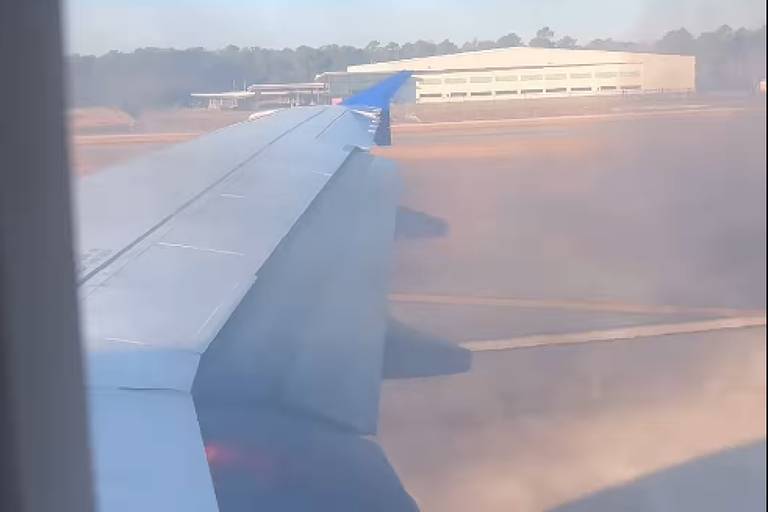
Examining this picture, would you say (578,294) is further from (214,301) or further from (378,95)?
(214,301)

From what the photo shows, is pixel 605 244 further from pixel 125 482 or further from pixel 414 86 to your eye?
pixel 125 482

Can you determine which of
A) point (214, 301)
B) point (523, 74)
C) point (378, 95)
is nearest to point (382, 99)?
point (378, 95)

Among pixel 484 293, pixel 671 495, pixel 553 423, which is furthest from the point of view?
pixel 484 293

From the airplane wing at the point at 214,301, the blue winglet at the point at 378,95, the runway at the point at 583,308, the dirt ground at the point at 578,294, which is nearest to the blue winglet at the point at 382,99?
the blue winglet at the point at 378,95

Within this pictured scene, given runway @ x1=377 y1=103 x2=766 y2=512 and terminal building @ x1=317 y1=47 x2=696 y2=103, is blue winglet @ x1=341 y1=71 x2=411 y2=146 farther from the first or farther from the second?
runway @ x1=377 y1=103 x2=766 y2=512

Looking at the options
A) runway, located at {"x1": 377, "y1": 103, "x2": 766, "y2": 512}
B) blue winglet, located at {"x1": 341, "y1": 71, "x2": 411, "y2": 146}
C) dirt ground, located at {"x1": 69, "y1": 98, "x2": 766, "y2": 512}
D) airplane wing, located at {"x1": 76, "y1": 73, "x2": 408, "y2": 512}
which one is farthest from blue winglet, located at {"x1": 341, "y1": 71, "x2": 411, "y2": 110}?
airplane wing, located at {"x1": 76, "y1": 73, "x2": 408, "y2": 512}

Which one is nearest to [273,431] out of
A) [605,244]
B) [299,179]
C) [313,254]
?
[313,254]
